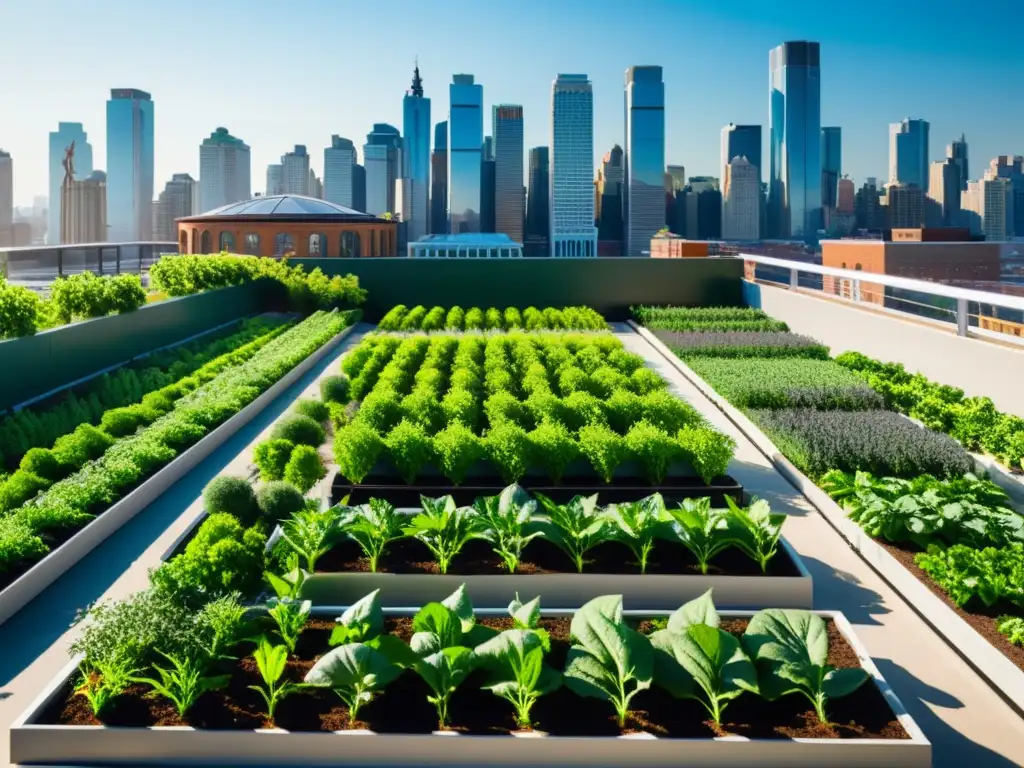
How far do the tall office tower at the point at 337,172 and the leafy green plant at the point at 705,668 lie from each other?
119m

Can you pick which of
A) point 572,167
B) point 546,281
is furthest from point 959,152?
point 546,281

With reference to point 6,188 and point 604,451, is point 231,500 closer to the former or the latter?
point 604,451

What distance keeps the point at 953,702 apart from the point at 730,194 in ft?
399

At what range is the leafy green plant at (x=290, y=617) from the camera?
14.5 ft

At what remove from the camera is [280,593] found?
185 inches

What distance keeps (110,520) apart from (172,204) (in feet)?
284

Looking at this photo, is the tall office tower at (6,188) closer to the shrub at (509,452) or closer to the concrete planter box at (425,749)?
the shrub at (509,452)

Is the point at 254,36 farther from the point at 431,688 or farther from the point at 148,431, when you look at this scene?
the point at 431,688

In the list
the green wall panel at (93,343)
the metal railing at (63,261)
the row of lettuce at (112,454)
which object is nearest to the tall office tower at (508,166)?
the metal railing at (63,261)

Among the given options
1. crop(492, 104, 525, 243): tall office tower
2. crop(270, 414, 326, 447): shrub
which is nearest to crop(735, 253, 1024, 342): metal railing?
crop(270, 414, 326, 447): shrub

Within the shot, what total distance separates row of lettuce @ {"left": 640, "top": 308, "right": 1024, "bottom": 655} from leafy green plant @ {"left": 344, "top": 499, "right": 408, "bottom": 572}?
9.02ft

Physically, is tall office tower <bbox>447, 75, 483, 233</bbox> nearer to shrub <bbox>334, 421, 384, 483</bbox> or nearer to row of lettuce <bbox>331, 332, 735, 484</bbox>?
row of lettuce <bbox>331, 332, 735, 484</bbox>

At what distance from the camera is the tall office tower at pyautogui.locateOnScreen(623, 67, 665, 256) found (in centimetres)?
11750

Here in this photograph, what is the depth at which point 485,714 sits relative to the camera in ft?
12.9
